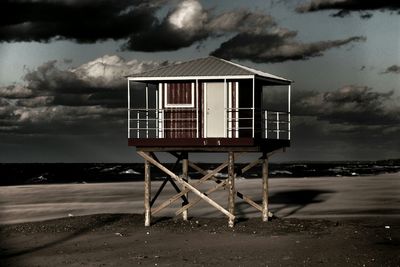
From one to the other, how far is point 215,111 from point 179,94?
162cm

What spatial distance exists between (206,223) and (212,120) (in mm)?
4111

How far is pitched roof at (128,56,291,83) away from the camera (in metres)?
24.2

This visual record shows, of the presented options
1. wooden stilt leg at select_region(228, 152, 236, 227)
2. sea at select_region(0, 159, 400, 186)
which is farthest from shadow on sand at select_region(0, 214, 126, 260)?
sea at select_region(0, 159, 400, 186)

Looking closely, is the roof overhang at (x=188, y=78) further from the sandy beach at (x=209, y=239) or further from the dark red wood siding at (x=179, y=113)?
the sandy beach at (x=209, y=239)

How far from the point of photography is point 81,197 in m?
44.9

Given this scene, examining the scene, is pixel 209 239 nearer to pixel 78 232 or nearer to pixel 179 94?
pixel 78 232

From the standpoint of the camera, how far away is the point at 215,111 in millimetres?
24672

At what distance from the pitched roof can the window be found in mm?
564

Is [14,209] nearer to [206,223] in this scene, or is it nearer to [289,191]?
[206,223]

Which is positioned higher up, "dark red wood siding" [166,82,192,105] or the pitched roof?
the pitched roof

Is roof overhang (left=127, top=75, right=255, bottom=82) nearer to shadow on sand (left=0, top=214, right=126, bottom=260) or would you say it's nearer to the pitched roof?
the pitched roof

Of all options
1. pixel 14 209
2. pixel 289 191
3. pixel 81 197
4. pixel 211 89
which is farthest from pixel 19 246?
pixel 289 191

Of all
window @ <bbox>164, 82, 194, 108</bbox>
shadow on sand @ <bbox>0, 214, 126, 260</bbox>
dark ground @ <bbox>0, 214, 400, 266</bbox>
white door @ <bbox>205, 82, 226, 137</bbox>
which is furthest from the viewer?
window @ <bbox>164, 82, 194, 108</bbox>

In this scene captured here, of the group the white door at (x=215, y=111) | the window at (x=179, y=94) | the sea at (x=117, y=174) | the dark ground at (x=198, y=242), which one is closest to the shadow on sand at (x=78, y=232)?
the dark ground at (x=198, y=242)
